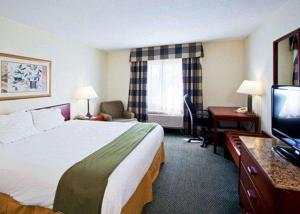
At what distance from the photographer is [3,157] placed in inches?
64.9

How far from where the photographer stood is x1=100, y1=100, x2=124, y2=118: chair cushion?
4.82m

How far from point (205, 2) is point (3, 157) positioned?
2.72 meters

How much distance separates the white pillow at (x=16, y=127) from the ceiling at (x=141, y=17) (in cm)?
139

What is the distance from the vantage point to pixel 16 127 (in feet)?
7.46

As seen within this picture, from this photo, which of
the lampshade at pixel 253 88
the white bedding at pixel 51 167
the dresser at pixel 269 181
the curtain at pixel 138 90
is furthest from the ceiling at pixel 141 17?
the dresser at pixel 269 181

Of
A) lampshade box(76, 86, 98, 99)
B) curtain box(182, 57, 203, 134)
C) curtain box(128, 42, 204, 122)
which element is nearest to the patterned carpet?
curtain box(182, 57, 203, 134)

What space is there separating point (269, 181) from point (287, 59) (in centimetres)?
186

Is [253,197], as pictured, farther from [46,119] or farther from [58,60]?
[58,60]

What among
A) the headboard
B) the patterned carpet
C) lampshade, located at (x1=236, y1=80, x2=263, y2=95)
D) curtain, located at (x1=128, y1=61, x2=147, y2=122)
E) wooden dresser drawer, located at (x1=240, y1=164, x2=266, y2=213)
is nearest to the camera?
wooden dresser drawer, located at (x1=240, y1=164, x2=266, y2=213)

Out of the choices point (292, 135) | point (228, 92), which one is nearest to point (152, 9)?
point (292, 135)

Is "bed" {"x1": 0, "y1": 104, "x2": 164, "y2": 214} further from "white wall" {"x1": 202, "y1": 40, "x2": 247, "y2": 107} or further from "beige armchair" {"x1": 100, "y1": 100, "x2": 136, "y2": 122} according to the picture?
"white wall" {"x1": 202, "y1": 40, "x2": 247, "y2": 107}

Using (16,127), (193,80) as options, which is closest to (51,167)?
(16,127)

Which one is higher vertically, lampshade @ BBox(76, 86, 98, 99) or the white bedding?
lampshade @ BBox(76, 86, 98, 99)

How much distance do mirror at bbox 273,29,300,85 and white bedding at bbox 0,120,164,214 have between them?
184 centimetres
